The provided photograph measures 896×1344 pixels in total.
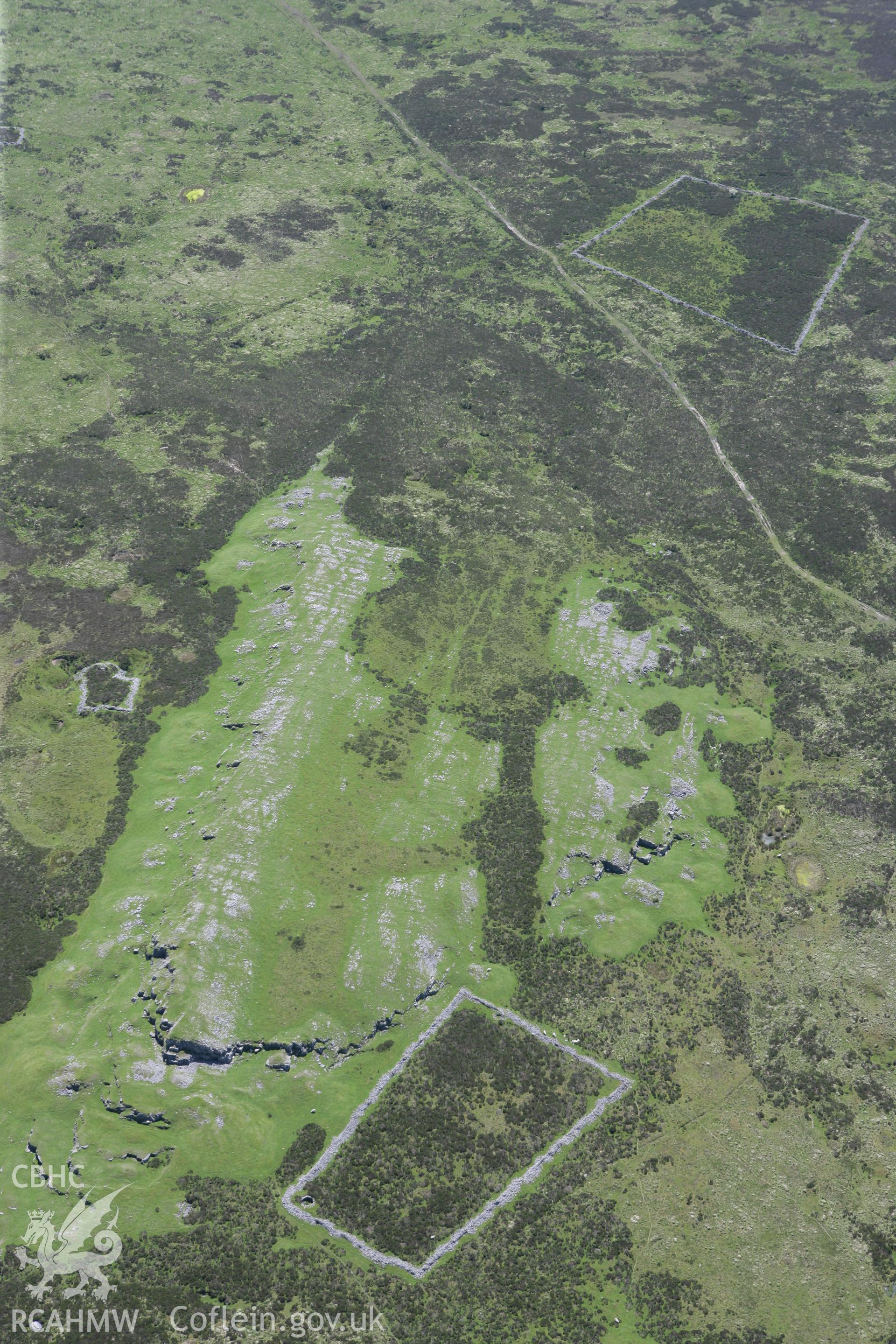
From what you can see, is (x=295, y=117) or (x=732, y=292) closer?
(x=732, y=292)

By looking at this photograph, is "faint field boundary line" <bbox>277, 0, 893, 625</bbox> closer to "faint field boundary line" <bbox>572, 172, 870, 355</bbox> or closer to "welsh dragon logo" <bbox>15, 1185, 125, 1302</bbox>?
"faint field boundary line" <bbox>572, 172, 870, 355</bbox>

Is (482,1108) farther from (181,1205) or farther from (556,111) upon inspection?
(556,111)

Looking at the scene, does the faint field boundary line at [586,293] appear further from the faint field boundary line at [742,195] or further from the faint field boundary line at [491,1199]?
the faint field boundary line at [491,1199]

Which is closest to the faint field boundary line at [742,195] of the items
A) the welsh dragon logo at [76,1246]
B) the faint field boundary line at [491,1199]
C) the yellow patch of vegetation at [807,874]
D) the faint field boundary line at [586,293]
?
the faint field boundary line at [586,293]

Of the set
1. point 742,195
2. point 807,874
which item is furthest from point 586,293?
point 807,874

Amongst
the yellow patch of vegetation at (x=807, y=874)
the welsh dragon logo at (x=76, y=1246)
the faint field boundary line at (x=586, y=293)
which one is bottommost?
the welsh dragon logo at (x=76, y=1246)

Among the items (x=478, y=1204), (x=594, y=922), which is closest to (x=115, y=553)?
(x=594, y=922)

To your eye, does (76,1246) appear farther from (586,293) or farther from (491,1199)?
(586,293)
